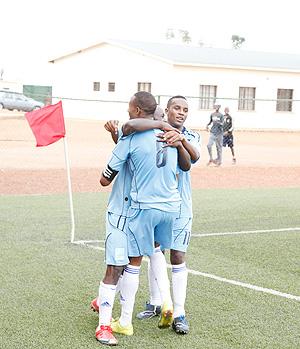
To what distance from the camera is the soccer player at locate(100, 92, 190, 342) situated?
18.9 ft

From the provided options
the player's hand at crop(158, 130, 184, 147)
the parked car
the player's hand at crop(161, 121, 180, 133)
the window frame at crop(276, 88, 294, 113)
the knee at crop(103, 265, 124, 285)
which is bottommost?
the parked car

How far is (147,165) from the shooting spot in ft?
18.8

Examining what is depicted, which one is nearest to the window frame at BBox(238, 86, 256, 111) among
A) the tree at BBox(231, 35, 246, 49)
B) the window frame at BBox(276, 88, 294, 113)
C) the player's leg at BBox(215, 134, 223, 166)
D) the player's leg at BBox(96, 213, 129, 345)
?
the window frame at BBox(276, 88, 294, 113)

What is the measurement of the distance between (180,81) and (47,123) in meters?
34.7

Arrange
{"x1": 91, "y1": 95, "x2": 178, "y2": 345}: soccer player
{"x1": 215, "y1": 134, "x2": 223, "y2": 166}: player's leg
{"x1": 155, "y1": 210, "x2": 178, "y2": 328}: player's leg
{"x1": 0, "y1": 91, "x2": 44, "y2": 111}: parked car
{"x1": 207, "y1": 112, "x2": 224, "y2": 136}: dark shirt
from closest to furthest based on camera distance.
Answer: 1. {"x1": 91, "y1": 95, "x2": 178, "y2": 345}: soccer player
2. {"x1": 155, "y1": 210, "x2": 178, "y2": 328}: player's leg
3. {"x1": 215, "y1": 134, "x2": 223, "y2": 166}: player's leg
4. {"x1": 207, "y1": 112, "x2": 224, "y2": 136}: dark shirt
5. {"x1": 0, "y1": 91, "x2": 44, "y2": 111}: parked car

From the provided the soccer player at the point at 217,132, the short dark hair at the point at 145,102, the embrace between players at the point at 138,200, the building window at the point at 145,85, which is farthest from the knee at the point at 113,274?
the building window at the point at 145,85

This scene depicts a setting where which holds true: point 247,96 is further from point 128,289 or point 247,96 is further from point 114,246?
point 114,246

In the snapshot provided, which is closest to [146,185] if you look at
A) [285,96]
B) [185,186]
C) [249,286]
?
[185,186]

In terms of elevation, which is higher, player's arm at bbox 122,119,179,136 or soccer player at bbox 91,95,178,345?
player's arm at bbox 122,119,179,136

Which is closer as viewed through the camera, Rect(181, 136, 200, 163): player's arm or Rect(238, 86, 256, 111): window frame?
Rect(181, 136, 200, 163): player's arm

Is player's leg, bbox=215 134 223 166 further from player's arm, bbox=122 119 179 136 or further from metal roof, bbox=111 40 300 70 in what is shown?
metal roof, bbox=111 40 300 70

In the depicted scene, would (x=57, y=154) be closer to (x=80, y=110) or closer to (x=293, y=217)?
(x=293, y=217)

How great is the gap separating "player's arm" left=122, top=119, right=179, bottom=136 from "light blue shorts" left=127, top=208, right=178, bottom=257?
0.59 meters

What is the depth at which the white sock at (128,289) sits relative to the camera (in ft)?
19.4
